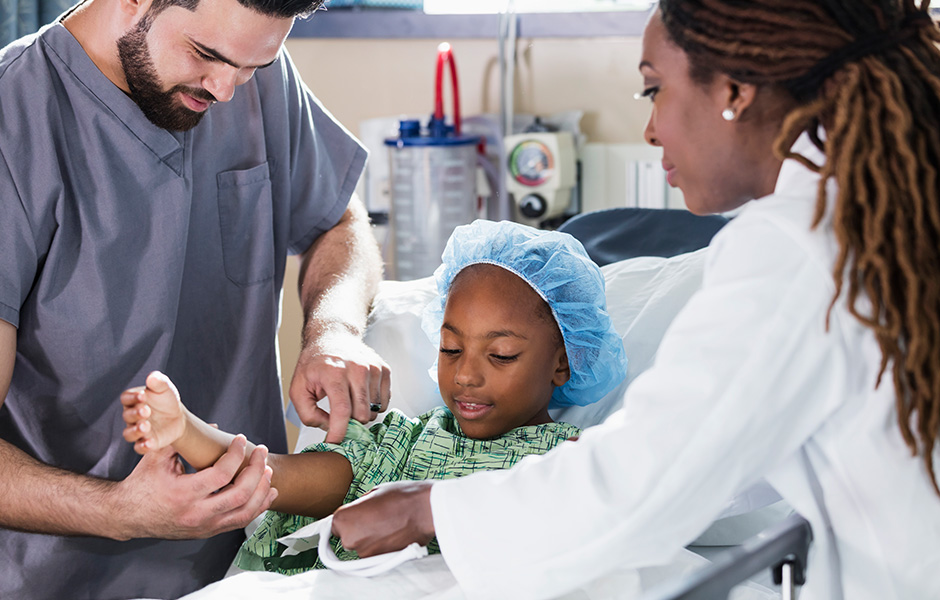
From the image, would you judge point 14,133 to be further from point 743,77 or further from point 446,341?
point 743,77

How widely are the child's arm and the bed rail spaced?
60cm

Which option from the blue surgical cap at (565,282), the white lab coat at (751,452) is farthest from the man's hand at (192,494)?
the blue surgical cap at (565,282)

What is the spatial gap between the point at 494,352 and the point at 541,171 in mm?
1252

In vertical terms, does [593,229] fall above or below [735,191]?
below

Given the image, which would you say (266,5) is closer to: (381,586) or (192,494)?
(192,494)

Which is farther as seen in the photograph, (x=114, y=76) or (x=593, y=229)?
(x=593, y=229)

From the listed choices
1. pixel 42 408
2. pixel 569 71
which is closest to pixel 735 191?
pixel 42 408

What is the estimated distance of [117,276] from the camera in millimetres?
1394

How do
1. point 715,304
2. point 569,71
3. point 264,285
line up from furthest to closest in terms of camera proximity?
point 569,71 < point 264,285 < point 715,304

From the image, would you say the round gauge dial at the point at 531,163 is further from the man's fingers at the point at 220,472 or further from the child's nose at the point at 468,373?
the man's fingers at the point at 220,472

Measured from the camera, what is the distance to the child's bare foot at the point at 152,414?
3.39 feet

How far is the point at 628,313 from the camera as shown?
1.69 meters

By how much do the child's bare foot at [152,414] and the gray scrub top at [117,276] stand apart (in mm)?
340

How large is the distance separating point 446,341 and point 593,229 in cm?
74
